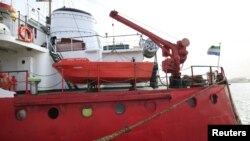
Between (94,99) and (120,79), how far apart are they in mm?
1474

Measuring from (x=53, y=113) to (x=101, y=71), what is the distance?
207 centimetres

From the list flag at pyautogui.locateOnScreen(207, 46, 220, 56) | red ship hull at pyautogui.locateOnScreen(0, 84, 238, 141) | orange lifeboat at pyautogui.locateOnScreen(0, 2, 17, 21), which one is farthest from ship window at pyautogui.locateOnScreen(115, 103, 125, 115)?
orange lifeboat at pyautogui.locateOnScreen(0, 2, 17, 21)

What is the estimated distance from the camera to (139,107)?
30.8ft

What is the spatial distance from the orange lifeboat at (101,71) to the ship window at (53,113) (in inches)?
50.5

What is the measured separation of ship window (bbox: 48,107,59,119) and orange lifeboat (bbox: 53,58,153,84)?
1283 mm

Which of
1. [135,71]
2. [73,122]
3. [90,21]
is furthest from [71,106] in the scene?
[90,21]

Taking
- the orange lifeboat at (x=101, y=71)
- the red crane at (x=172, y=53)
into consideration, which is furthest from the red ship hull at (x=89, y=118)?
the red crane at (x=172, y=53)

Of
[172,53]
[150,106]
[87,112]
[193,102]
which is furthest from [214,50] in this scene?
[87,112]

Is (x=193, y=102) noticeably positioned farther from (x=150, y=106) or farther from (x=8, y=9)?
(x=8, y=9)

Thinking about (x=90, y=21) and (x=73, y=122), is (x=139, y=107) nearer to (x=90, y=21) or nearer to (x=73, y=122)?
(x=73, y=122)

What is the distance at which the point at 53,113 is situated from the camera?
30.2 ft

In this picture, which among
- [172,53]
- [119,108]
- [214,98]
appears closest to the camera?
[119,108]

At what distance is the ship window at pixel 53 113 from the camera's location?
9195 millimetres

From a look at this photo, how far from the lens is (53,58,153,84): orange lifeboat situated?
9.88 meters
